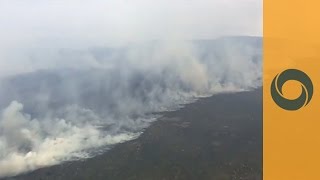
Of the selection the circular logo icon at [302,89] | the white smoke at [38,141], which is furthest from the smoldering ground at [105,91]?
the circular logo icon at [302,89]

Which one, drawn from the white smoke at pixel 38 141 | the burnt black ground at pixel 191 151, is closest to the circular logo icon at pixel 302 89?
the burnt black ground at pixel 191 151

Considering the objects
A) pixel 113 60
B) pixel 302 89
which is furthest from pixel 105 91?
pixel 302 89

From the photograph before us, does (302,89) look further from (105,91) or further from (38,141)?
(38,141)

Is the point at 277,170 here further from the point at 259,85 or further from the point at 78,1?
the point at 78,1

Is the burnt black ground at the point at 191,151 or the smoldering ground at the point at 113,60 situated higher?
the smoldering ground at the point at 113,60

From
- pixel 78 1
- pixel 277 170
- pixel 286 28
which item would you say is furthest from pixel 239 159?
pixel 78 1

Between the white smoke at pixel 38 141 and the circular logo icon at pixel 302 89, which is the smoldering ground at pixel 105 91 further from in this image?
the circular logo icon at pixel 302 89

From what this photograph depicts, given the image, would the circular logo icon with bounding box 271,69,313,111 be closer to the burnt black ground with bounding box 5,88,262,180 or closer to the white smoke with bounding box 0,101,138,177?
the burnt black ground with bounding box 5,88,262,180
